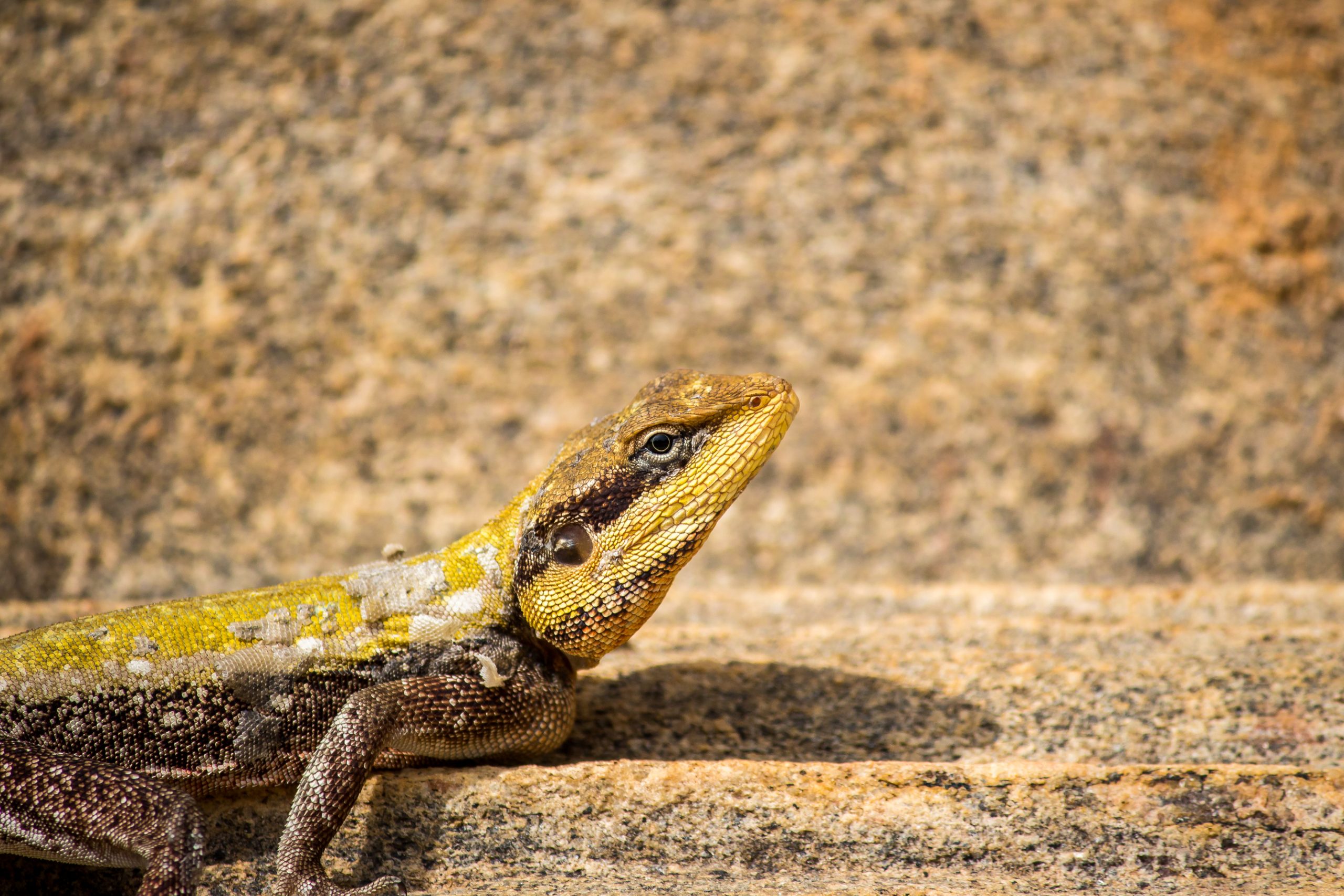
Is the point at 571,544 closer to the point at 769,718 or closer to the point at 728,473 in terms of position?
the point at 728,473

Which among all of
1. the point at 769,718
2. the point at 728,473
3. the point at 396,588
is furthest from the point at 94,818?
the point at 769,718

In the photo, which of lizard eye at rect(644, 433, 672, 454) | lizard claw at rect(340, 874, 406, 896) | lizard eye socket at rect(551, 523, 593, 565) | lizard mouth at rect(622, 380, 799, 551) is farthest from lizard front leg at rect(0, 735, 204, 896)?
lizard eye at rect(644, 433, 672, 454)

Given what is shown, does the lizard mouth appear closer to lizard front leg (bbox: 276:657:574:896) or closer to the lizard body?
the lizard body

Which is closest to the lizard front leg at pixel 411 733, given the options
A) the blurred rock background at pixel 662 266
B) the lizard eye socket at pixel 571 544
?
the lizard eye socket at pixel 571 544

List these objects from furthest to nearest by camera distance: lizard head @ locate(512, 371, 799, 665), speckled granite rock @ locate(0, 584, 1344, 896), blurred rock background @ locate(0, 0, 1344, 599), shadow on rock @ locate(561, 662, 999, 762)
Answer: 1. blurred rock background @ locate(0, 0, 1344, 599)
2. shadow on rock @ locate(561, 662, 999, 762)
3. lizard head @ locate(512, 371, 799, 665)
4. speckled granite rock @ locate(0, 584, 1344, 896)

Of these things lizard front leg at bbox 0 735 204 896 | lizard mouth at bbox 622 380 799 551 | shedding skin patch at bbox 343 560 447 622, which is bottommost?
lizard front leg at bbox 0 735 204 896

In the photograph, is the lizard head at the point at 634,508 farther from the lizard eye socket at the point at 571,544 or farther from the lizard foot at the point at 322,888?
the lizard foot at the point at 322,888
